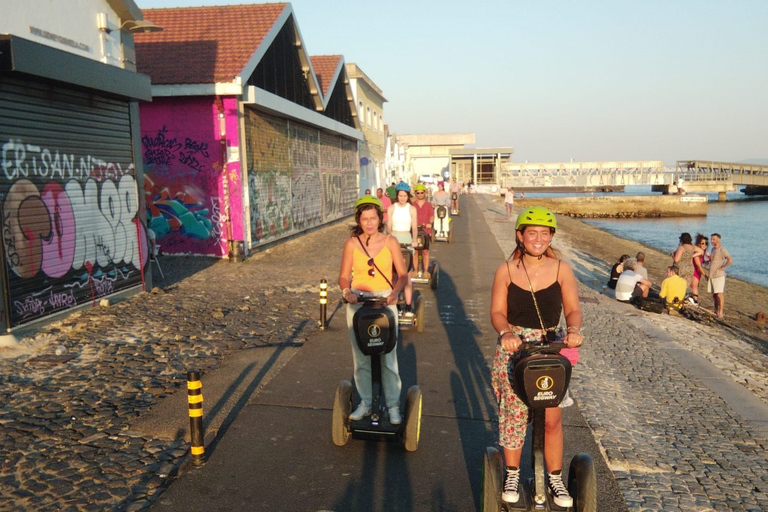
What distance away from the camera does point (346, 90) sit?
29.0 meters

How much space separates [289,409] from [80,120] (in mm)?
6297

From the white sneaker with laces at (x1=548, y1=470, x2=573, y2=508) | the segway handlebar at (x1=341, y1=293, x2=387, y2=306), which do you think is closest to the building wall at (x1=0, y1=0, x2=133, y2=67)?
the segway handlebar at (x1=341, y1=293, x2=387, y2=306)

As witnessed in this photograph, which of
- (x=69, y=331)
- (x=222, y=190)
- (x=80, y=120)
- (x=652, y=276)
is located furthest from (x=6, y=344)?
(x=652, y=276)

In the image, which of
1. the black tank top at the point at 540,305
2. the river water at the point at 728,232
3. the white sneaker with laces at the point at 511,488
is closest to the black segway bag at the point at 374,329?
the black tank top at the point at 540,305

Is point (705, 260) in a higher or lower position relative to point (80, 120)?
lower

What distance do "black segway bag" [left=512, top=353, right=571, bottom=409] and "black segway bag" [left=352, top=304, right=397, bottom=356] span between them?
1403mm

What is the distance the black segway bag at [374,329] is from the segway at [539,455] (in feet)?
3.87

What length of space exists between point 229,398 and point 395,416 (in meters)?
2.01

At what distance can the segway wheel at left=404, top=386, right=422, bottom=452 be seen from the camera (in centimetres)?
471

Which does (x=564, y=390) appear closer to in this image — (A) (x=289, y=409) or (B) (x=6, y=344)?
(A) (x=289, y=409)

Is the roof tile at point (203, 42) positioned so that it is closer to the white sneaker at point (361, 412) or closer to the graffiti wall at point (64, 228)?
the graffiti wall at point (64, 228)

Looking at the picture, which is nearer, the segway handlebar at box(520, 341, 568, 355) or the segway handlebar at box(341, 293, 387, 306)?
the segway handlebar at box(520, 341, 568, 355)

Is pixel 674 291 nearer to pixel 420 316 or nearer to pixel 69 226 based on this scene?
pixel 420 316

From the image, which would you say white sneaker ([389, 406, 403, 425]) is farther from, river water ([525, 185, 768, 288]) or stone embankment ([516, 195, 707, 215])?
stone embankment ([516, 195, 707, 215])
